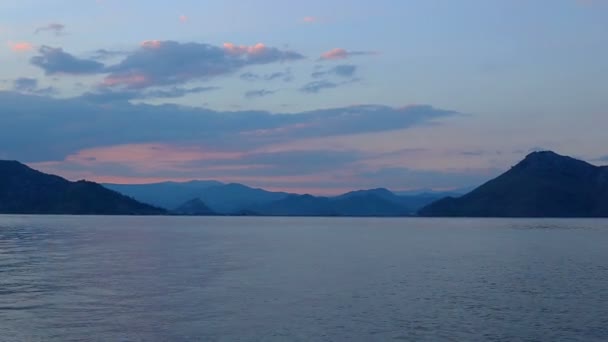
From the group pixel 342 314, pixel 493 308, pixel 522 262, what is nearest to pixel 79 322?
pixel 342 314

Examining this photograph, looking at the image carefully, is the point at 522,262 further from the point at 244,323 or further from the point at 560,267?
the point at 244,323

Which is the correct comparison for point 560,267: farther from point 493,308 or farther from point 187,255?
point 187,255

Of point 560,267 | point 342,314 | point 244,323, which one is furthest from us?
point 560,267

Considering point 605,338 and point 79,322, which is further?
point 79,322

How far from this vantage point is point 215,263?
90.4 metres

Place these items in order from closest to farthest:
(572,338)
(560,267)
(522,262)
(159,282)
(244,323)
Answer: (572,338) → (244,323) → (159,282) → (560,267) → (522,262)

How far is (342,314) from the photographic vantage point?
4866 centimetres

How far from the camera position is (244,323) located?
4481cm

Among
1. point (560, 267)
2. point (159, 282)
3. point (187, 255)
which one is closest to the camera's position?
point (159, 282)

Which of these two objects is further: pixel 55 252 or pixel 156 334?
pixel 55 252

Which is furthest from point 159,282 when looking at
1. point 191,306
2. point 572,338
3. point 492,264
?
point 492,264

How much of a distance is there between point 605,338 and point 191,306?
94.5 ft

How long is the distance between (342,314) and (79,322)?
17953mm

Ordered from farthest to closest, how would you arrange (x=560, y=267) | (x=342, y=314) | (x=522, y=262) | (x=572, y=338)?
(x=522, y=262) → (x=560, y=267) → (x=342, y=314) → (x=572, y=338)
